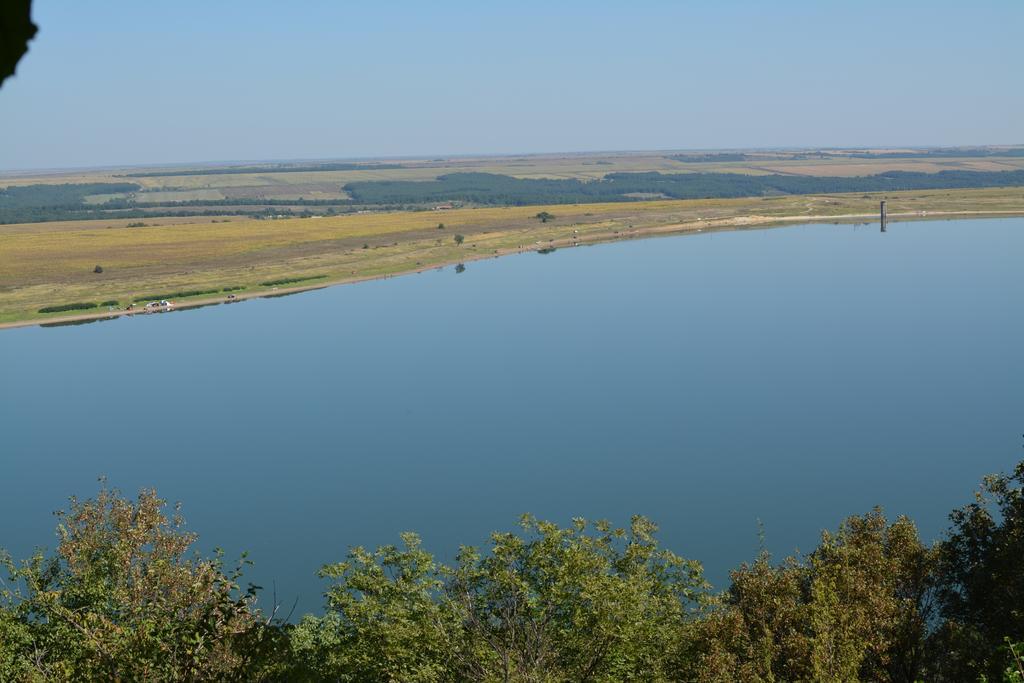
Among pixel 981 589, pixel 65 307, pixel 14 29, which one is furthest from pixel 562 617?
pixel 65 307

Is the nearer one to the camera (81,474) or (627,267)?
(81,474)

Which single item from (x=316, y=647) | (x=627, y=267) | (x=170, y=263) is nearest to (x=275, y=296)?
(x=170, y=263)

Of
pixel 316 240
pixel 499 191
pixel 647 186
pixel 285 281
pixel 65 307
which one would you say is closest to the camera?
pixel 65 307

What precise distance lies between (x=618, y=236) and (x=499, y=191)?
192 feet

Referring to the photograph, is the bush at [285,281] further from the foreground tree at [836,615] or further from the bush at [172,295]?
the foreground tree at [836,615]

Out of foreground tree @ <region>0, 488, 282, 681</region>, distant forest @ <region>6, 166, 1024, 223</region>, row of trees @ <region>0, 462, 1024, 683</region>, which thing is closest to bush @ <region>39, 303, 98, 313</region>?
foreground tree @ <region>0, 488, 282, 681</region>

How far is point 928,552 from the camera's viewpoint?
41.6 feet

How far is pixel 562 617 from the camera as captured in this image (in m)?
10.9

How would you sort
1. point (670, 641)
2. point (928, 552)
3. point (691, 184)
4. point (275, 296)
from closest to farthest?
point (670, 641)
point (928, 552)
point (275, 296)
point (691, 184)

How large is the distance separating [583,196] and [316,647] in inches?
4667

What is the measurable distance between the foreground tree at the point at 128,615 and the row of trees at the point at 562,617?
0.08ft

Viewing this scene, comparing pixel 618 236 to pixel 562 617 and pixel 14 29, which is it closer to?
pixel 562 617

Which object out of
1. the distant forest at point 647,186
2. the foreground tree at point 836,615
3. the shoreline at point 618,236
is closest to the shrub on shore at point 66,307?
the shoreline at point 618,236

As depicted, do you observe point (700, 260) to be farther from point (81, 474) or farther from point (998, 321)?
point (81, 474)
